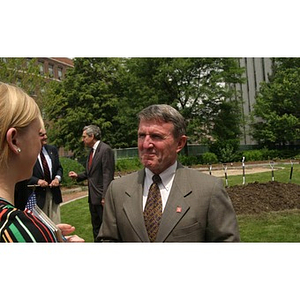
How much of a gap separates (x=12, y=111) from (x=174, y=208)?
1.09m

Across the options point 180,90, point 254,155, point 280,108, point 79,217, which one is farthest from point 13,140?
point 180,90

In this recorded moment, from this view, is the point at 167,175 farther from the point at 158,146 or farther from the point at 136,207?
the point at 136,207

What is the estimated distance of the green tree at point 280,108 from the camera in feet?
23.6

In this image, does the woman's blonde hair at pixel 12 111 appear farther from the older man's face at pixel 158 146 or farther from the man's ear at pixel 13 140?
the older man's face at pixel 158 146

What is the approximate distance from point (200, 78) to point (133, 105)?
2917 mm

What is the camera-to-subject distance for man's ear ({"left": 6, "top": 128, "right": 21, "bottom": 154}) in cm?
105

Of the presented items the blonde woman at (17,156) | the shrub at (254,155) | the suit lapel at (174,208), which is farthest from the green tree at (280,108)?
the blonde woman at (17,156)

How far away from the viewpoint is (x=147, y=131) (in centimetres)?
213

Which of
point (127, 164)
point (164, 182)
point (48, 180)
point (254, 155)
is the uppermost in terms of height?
point (164, 182)

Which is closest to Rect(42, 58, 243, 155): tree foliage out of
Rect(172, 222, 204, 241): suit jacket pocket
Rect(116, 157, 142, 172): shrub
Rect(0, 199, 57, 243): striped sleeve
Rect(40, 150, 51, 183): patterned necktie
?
Rect(116, 157, 142, 172): shrub

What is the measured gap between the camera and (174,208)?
1868mm

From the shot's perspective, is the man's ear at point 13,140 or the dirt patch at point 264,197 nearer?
the man's ear at point 13,140

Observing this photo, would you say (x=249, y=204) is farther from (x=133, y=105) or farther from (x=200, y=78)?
(x=200, y=78)

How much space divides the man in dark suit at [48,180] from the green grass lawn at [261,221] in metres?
1.12
